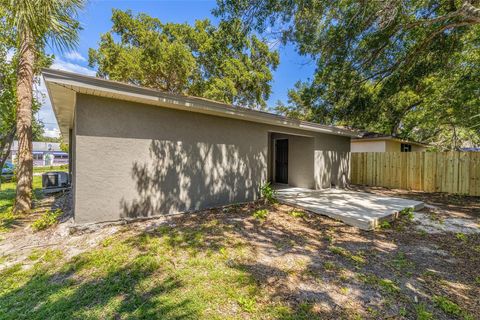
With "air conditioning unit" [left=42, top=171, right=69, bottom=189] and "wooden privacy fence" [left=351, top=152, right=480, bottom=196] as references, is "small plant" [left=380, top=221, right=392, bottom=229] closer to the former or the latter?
"wooden privacy fence" [left=351, top=152, right=480, bottom=196]

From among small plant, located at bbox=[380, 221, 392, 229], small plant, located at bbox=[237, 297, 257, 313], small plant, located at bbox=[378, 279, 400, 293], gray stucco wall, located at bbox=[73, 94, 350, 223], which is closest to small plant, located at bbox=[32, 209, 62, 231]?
gray stucco wall, located at bbox=[73, 94, 350, 223]

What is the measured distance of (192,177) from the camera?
574 cm

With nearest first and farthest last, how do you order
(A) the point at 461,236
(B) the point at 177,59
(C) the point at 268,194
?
(A) the point at 461,236, (C) the point at 268,194, (B) the point at 177,59

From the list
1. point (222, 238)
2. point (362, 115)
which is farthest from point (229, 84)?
point (222, 238)

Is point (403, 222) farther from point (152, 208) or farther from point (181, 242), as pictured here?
point (152, 208)

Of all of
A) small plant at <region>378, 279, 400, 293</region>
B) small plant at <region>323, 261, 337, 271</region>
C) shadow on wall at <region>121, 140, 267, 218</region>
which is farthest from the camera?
shadow on wall at <region>121, 140, 267, 218</region>

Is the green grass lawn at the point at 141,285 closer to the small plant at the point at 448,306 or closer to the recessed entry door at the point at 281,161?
the small plant at the point at 448,306

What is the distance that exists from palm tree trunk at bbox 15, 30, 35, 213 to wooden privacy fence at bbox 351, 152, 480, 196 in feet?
42.1

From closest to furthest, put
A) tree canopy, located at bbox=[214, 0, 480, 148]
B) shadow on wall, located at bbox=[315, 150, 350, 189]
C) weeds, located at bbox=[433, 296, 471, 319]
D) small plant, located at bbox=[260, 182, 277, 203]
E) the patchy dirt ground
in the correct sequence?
weeds, located at bbox=[433, 296, 471, 319]
the patchy dirt ground
tree canopy, located at bbox=[214, 0, 480, 148]
small plant, located at bbox=[260, 182, 277, 203]
shadow on wall, located at bbox=[315, 150, 350, 189]

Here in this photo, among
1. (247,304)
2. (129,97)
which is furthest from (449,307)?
(129,97)

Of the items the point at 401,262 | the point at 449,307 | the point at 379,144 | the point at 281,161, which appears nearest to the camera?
the point at 449,307

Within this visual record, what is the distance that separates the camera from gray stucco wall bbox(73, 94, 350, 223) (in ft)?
14.6

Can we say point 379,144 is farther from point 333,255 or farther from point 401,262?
point 333,255

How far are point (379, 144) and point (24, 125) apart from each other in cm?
1581
